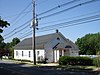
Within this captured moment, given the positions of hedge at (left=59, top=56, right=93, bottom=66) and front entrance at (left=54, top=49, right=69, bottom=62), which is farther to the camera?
front entrance at (left=54, top=49, right=69, bottom=62)

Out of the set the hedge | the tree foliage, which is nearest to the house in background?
the hedge

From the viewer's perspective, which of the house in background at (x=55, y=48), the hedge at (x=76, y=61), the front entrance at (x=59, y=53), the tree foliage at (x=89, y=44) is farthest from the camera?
the tree foliage at (x=89, y=44)

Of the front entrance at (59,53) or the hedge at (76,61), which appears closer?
the hedge at (76,61)

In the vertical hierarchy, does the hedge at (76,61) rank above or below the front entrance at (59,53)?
below

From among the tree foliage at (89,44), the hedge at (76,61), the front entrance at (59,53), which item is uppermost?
the tree foliage at (89,44)

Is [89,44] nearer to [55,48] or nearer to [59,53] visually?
[55,48]

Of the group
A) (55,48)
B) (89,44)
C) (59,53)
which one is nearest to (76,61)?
(59,53)

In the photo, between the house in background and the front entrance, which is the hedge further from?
the house in background

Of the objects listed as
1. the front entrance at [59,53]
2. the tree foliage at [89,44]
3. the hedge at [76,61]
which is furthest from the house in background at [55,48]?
the tree foliage at [89,44]

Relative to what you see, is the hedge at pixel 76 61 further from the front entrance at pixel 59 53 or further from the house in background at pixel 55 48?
the house in background at pixel 55 48

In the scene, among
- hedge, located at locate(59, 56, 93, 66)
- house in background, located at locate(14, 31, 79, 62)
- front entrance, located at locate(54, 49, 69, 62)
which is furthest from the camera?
house in background, located at locate(14, 31, 79, 62)

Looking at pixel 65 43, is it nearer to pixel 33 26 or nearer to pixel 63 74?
pixel 33 26

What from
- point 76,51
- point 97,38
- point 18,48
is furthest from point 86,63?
point 97,38

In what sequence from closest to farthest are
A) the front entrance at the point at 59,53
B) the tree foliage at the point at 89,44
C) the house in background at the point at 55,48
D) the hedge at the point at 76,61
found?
the hedge at the point at 76,61 < the front entrance at the point at 59,53 < the house in background at the point at 55,48 < the tree foliage at the point at 89,44
